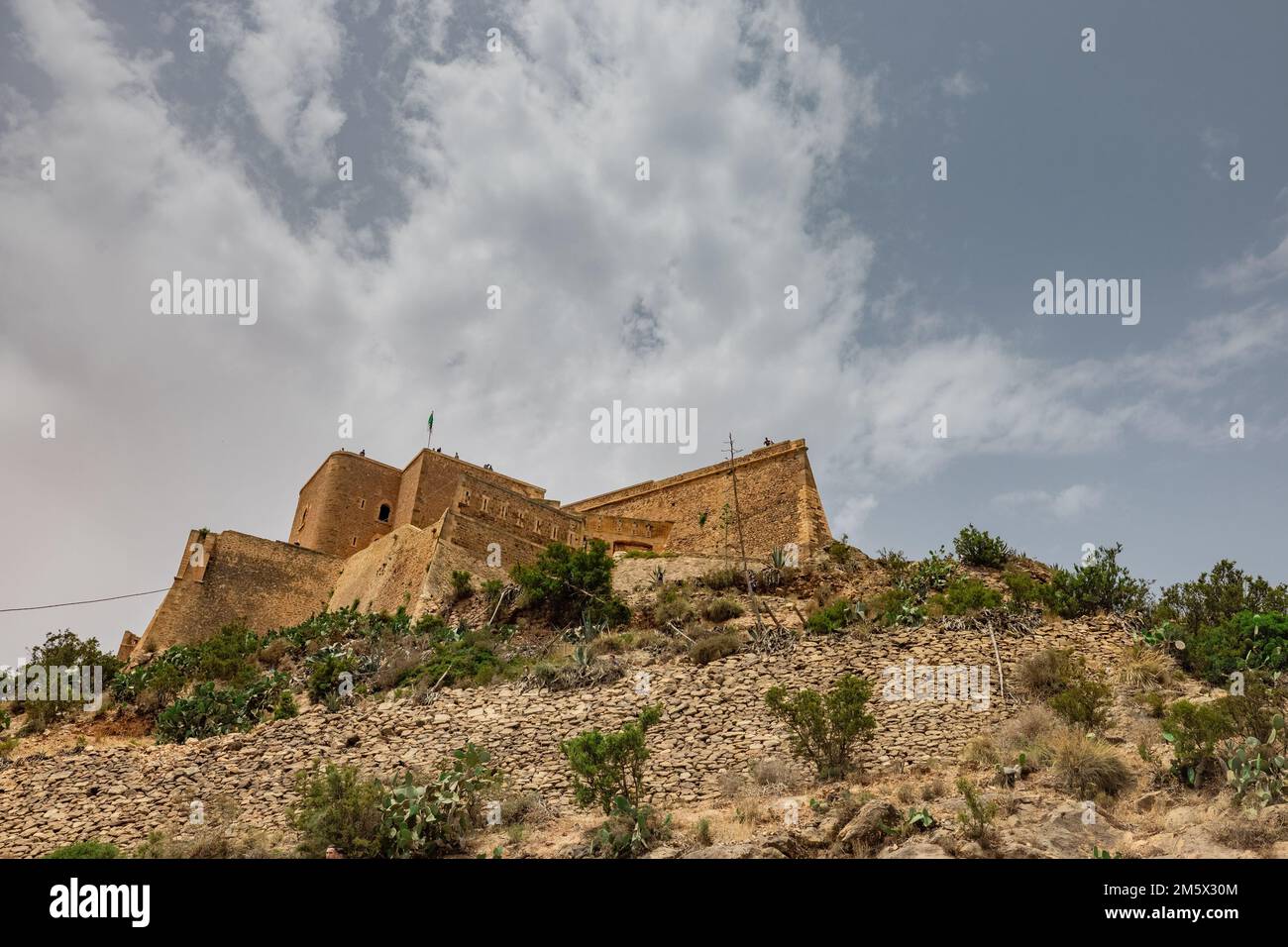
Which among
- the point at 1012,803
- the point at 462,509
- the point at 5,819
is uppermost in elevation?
the point at 462,509

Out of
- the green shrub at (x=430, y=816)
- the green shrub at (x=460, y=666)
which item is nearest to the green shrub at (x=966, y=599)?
the green shrub at (x=460, y=666)

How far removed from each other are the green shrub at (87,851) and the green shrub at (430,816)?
3.83m

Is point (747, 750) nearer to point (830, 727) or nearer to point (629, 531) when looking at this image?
point (830, 727)

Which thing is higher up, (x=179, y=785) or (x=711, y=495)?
(x=711, y=495)

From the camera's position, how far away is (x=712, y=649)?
627 inches

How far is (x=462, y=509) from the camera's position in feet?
85.1

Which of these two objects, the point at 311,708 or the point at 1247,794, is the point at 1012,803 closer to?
the point at 1247,794

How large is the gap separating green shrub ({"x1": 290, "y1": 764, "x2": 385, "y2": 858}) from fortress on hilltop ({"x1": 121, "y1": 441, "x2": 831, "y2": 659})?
11.3 meters

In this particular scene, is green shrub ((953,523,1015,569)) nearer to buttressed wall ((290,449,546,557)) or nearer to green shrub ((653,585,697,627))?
green shrub ((653,585,697,627))

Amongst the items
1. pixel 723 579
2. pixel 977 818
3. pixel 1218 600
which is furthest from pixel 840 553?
pixel 977 818

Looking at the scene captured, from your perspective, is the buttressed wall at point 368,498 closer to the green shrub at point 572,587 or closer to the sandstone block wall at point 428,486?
the sandstone block wall at point 428,486
